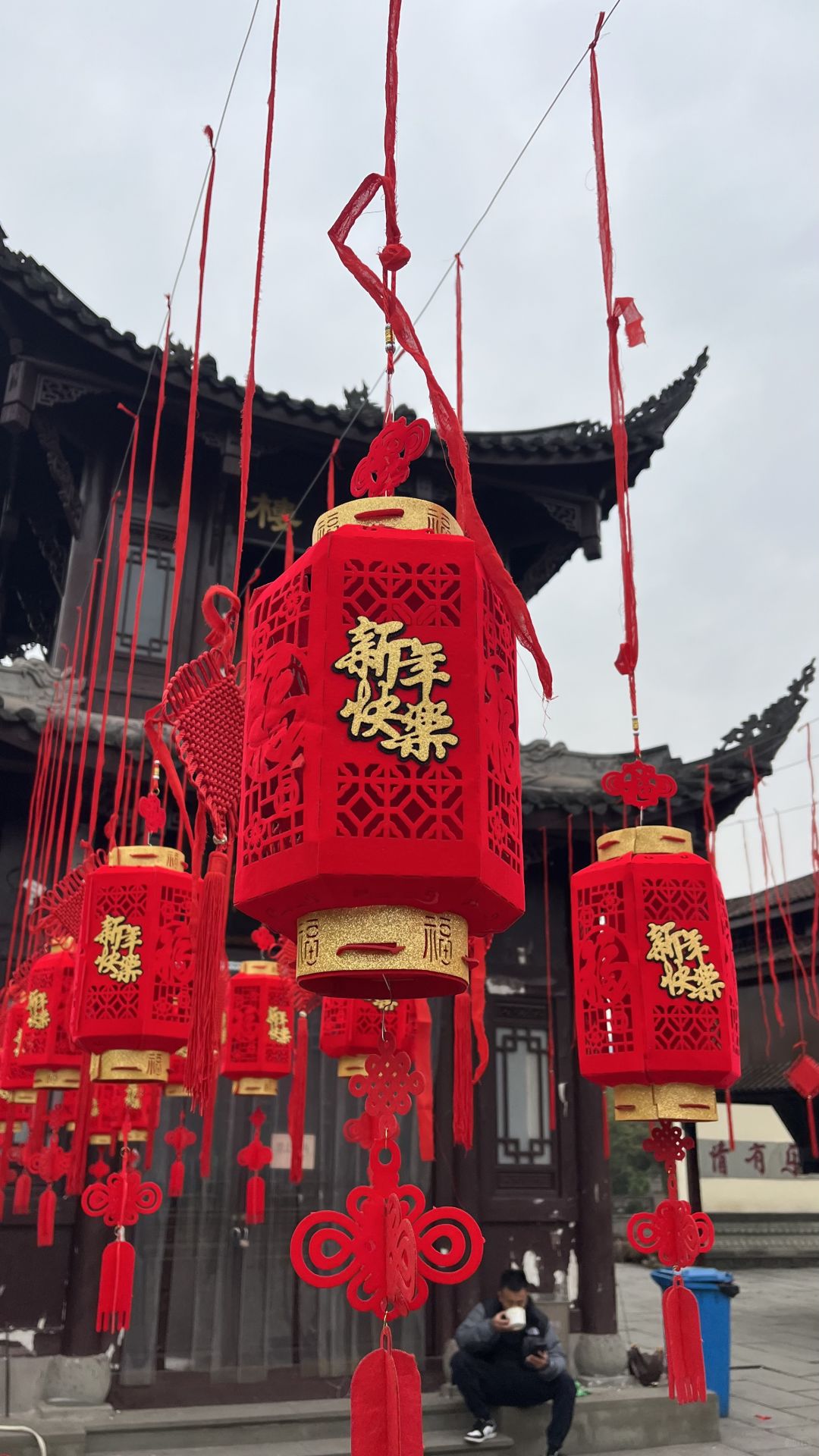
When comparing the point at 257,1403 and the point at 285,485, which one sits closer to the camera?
the point at 257,1403

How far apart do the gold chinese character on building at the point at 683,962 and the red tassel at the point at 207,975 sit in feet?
4.29

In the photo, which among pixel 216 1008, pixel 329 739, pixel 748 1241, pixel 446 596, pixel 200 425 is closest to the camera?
pixel 329 739

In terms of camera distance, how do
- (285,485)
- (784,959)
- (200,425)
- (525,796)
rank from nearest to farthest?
1. (525,796)
2. (200,425)
3. (285,485)
4. (784,959)

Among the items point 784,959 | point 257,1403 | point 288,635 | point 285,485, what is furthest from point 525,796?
point 784,959

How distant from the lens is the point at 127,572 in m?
8.44

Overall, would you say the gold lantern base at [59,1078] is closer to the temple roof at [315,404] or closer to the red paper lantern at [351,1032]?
the red paper lantern at [351,1032]

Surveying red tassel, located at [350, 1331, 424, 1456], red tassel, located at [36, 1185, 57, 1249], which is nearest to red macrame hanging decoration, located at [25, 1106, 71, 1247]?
red tassel, located at [36, 1185, 57, 1249]

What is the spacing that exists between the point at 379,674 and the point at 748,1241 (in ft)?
63.4

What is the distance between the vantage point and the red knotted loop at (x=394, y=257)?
2.35m

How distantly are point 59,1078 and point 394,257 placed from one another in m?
4.05

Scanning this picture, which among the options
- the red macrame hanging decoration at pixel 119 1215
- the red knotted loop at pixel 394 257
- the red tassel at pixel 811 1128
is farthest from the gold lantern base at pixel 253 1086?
the red tassel at pixel 811 1128

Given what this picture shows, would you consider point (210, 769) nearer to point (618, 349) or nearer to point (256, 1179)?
point (618, 349)

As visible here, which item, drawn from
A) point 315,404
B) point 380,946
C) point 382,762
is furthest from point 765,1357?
point 382,762

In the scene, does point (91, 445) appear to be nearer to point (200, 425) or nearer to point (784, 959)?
point (200, 425)
